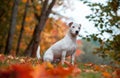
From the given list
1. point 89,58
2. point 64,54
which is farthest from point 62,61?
point 89,58

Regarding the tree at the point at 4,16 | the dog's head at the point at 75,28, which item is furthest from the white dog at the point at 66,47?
the tree at the point at 4,16

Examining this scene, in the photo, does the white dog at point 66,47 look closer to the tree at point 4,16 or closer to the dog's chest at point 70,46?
the dog's chest at point 70,46

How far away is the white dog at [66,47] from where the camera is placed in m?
9.66

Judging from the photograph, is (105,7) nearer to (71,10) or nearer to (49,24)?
(71,10)

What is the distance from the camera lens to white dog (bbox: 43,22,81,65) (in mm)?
9656

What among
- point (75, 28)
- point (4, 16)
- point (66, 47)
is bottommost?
point (66, 47)

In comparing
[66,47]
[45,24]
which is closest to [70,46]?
[66,47]

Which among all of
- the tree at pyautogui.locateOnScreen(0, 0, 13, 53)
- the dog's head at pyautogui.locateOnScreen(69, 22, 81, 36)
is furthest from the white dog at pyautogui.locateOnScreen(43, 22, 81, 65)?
the tree at pyautogui.locateOnScreen(0, 0, 13, 53)

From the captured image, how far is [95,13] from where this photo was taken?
28.6 feet

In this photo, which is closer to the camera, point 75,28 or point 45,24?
point 75,28

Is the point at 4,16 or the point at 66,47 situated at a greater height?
the point at 4,16

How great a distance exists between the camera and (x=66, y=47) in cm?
967

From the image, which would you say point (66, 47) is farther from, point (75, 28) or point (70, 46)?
point (75, 28)

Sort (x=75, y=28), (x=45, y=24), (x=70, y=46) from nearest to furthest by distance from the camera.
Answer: (x=75, y=28), (x=70, y=46), (x=45, y=24)
